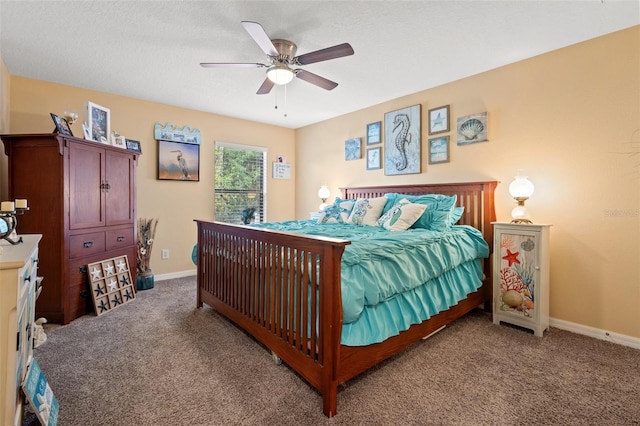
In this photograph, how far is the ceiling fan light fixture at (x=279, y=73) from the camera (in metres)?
2.40

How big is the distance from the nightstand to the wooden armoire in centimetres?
382


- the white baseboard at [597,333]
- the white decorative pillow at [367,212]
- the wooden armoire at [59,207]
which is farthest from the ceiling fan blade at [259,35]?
the white baseboard at [597,333]

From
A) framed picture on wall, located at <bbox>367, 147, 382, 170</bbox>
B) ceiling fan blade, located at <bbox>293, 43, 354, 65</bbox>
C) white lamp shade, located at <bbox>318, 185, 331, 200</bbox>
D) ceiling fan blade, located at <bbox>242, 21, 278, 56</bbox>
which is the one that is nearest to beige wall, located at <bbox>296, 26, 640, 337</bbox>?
framed picture on wall, located at <bbox>367, 147, 382, 170</bbox>

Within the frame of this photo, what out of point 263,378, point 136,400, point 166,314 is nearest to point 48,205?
point 166,314

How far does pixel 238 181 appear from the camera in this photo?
4809 millimetres

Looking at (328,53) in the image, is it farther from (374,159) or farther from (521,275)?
(521,275)

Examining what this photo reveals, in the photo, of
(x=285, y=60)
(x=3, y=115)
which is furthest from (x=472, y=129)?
(x=3, y=115)

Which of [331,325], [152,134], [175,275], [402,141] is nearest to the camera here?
[331,325]

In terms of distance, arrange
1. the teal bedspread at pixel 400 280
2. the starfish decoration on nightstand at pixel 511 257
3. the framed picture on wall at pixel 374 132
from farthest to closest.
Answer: the framed picture on wall at pixel 374 132, the starfish decoration on nightstand at pixel 511 257, the teal bedspread at pixel 400 280

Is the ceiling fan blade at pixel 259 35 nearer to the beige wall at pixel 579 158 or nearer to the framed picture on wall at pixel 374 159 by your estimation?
the beige wall at pixel 579 158

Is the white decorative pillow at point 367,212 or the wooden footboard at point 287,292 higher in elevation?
the white decorative pillow at point 367,212

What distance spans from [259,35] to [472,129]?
231cm

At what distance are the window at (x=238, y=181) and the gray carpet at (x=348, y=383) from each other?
7.98 ft

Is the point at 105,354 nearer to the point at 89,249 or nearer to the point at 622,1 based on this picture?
the point at 89,249
